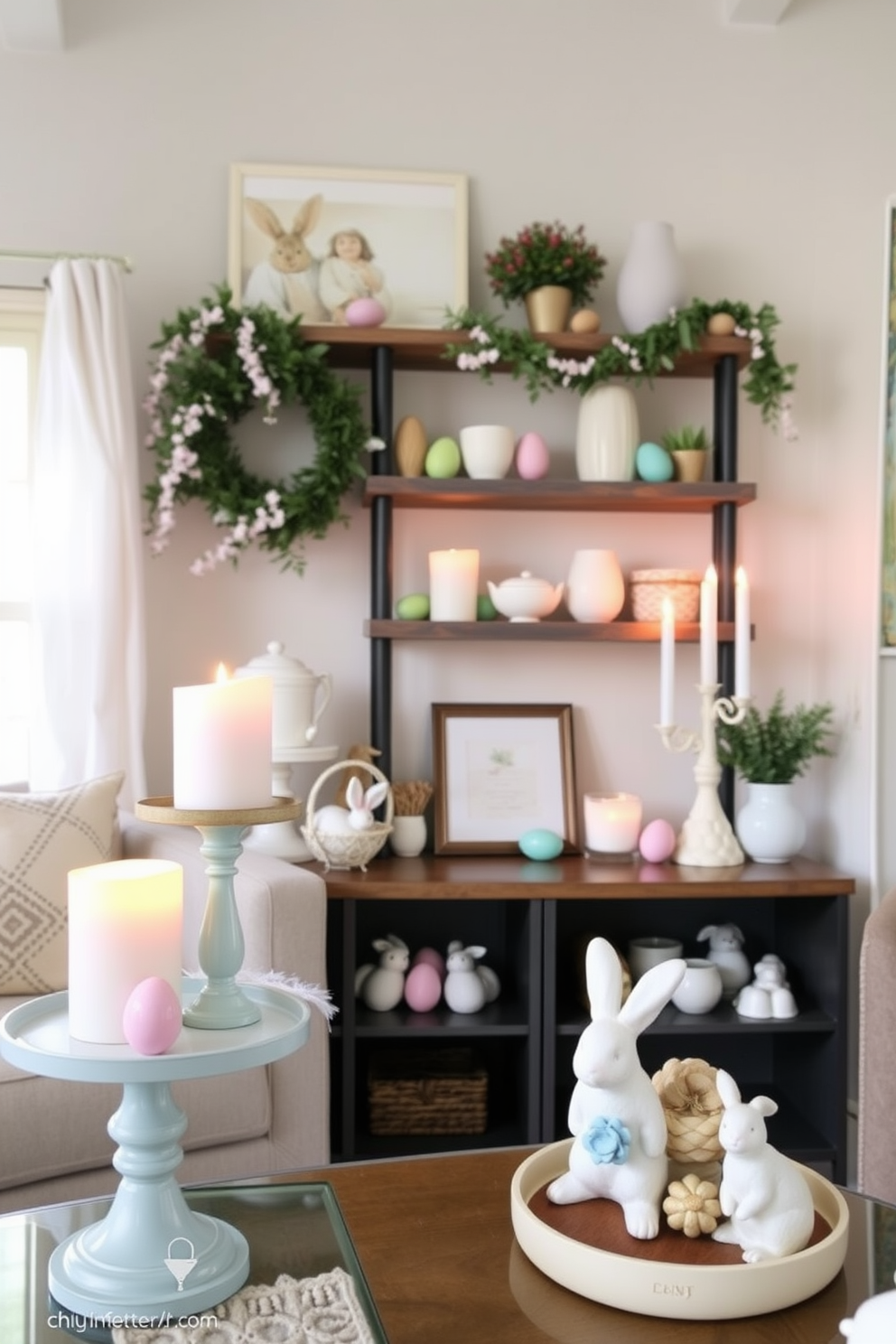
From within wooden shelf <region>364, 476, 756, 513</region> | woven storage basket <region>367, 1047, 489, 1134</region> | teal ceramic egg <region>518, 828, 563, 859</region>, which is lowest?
woven storage basket <region>367, 1047, 489, 1134</region>

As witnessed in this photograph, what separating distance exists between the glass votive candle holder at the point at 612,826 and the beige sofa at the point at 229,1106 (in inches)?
32.7

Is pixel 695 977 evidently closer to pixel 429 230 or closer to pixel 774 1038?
pixel 774 1038

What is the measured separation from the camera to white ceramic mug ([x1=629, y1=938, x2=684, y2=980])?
269 centimetres

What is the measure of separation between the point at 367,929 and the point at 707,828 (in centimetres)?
79

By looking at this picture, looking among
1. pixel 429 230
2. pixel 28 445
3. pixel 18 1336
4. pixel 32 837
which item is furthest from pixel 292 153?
pixel 18 1336

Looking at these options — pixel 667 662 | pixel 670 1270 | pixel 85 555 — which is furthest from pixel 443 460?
pixel 670 1270

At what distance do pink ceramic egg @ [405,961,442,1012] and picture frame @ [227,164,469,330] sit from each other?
144 cm

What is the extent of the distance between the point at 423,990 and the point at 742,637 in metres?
1.00

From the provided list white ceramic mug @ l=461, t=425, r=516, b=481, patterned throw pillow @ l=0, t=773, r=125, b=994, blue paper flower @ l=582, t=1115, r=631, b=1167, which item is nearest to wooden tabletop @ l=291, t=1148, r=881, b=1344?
blue paper flower @ l=582, t=1115, r=631, b=1167

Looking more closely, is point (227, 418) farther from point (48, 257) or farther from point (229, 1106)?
point (229, 1106)

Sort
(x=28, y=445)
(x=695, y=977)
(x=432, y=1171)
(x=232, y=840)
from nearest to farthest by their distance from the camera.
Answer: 1. (x=232, y=840)
2. (x=432, y=1171)
3. (x=695, y=977)
4. (x=28, y=445)

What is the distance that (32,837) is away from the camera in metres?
2.17

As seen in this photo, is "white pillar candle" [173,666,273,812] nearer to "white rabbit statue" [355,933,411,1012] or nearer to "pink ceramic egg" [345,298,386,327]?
"white rabbit statue" [355,933,411,1012]

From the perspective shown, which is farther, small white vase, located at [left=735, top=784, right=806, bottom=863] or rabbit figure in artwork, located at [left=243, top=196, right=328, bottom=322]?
rabbit figure in artwork, located at [left=243, top=196, right=328, bottom=322]
